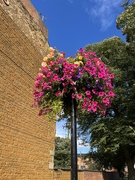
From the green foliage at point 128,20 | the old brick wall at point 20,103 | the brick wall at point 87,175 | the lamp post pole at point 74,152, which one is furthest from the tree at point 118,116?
the lamp post pole at point 74,152

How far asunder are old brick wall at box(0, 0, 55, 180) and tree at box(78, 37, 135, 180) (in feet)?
14.3

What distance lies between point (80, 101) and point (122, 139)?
10.6 m

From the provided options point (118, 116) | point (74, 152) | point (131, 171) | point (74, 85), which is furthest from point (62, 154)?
point (74, 152)

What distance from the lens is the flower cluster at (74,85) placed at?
3.45 meters

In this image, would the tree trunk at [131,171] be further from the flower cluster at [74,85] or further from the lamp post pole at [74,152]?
the lamp post pole at [74,152]

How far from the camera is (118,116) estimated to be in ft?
51.0

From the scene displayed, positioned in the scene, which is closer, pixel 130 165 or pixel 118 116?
pixel 118 116

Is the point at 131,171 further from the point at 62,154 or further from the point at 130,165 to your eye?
the point at 62,154

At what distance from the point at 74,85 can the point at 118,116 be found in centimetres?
1274

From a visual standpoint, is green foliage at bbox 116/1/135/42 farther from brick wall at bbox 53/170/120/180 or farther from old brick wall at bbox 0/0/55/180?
brick wall at bbox 53/170/120/180

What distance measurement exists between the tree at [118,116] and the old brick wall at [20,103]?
4364 mm

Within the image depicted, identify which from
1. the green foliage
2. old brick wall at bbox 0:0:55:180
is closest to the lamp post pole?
old brick wall at bbox 0:0:55:180

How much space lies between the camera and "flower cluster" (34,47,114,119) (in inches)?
136

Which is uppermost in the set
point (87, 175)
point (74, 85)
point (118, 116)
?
point (118, 116)
